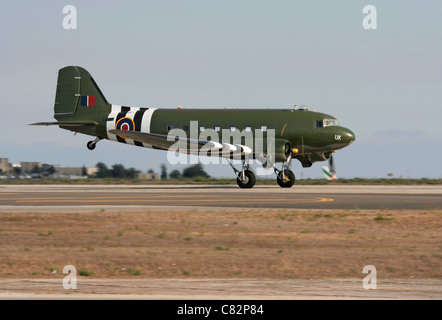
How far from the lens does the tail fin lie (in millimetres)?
48469

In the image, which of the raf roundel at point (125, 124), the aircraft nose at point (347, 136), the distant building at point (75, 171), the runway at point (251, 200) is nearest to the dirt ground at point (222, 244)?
the runway at point (251, 200)

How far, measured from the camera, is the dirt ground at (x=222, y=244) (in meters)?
15.4

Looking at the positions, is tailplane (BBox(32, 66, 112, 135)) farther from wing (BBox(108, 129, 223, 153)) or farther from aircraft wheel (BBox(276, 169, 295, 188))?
aircraft wheel (BBox(276, 169, 295, 188))

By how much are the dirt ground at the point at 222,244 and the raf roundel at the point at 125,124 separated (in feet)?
66.6

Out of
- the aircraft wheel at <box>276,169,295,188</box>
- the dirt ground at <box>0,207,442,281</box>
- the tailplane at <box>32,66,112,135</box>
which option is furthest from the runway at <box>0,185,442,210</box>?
the tailplane at <box>32,66,112,135</box>

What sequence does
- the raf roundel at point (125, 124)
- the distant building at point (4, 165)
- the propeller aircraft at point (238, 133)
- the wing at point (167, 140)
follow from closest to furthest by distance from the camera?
the wing at point (167, 140), the propeller aircraft at point (238, 133), the raf roundel at point (125, 124), the distant building at point (4, 165)

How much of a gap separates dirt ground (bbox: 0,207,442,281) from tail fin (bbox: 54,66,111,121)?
76.0 feet

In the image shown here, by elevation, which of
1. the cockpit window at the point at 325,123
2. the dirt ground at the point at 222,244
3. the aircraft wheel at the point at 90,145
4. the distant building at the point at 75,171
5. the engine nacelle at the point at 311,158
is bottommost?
the dirt ground at the point at 222,244

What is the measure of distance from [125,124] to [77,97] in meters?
4.79

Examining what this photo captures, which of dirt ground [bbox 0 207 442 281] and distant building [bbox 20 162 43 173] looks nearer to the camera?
dirt ground [bbox 0 207 442 281]

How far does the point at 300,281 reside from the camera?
14117 millimetres

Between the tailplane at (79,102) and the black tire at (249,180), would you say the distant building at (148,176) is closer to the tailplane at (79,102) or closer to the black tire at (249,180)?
the tailplane at (79,102)

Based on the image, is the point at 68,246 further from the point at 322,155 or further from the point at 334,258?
the point at 322,155
